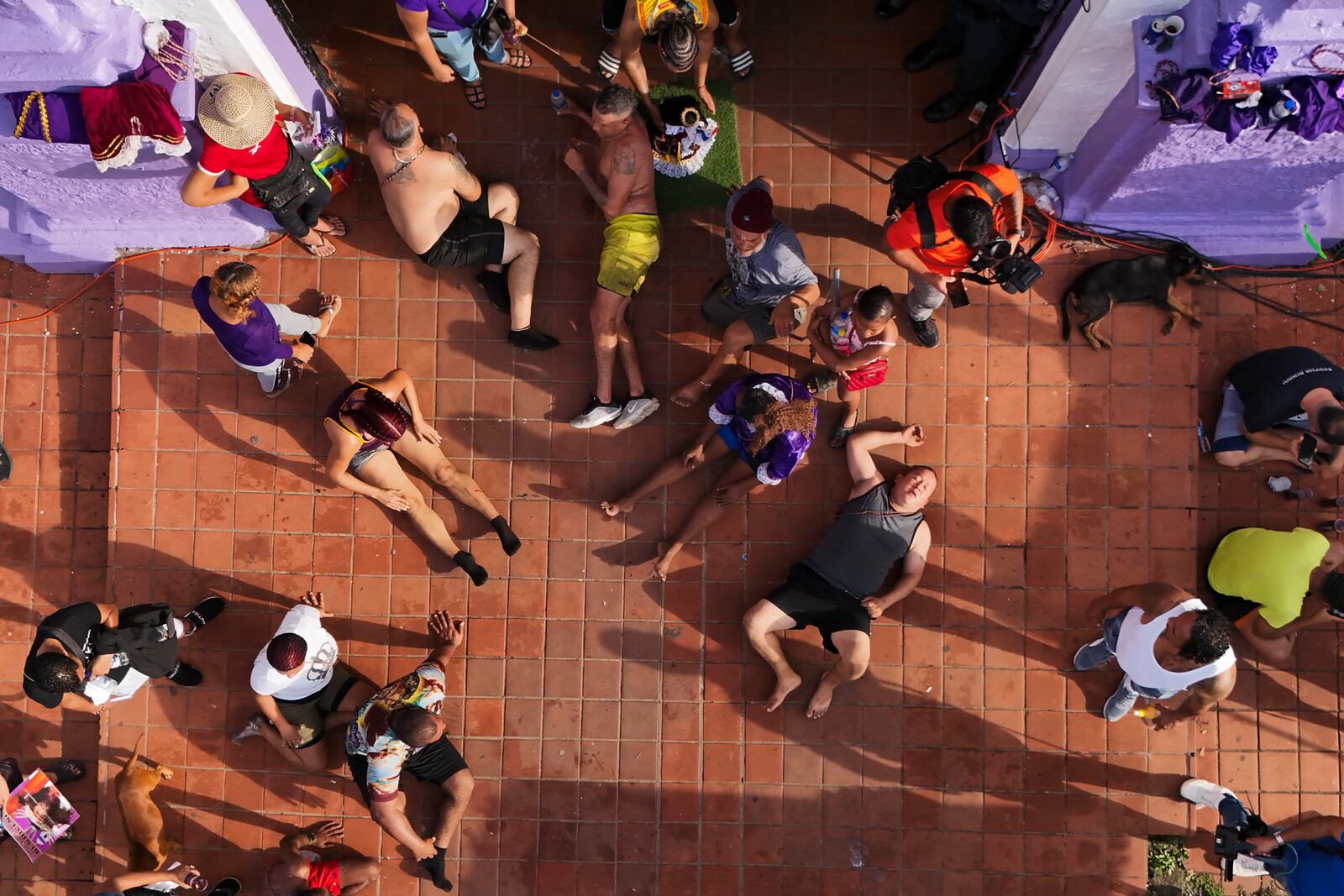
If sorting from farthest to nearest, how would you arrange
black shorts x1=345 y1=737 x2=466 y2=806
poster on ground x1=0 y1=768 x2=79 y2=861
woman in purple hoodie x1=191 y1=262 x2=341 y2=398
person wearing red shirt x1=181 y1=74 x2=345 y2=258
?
poster on ground x1=0 y1=768 x2=79 y2=861 → black shorts x1=345 y1=737 x2=466 y2=806 → woman in purple hoodie x1=191 y1=262 x2=341 y2=398 → person wearing red shirt x1=181 y1=74 x2=345 y2=258

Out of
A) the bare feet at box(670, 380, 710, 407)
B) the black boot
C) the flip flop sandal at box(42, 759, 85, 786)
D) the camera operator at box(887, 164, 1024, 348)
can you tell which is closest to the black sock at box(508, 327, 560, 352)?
the bare feet at box(670, 380, 710, 407)

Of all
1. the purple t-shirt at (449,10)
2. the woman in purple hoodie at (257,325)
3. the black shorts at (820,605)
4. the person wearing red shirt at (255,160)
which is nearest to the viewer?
the person wearing red shirt at (255,160)

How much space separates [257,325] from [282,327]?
0.53 meters

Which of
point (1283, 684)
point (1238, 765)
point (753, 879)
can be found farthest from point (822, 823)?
point (1283, 684)

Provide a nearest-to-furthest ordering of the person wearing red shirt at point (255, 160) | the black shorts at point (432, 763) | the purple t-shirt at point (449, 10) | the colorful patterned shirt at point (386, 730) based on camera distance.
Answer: the person wearing red shirt at point (255, 160)
the purple t-shirt at point (449, 10)
the colorful patterned shirt at point (386, 730)
the black shorts at point (432, 763)

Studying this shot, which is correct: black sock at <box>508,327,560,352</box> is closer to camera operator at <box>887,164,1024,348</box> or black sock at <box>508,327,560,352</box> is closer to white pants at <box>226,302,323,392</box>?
white pants at <box>226,302,323,392</box>

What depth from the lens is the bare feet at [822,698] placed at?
570 centimetres

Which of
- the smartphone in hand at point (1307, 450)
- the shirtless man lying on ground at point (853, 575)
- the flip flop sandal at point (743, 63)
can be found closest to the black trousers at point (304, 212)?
the flip flop sandal at point (743, 63)

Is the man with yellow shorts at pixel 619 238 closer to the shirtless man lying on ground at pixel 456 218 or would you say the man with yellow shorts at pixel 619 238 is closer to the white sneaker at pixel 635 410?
the white sneaker at pixel 635 410

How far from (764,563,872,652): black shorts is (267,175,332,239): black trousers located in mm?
3902

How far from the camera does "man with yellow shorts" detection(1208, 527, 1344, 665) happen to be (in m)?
5.16

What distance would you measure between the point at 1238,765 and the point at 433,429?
19.2 ft

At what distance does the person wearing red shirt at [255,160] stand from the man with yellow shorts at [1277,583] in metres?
6.33

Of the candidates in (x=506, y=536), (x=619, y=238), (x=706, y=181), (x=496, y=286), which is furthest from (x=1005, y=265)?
(x=506, y=536)
